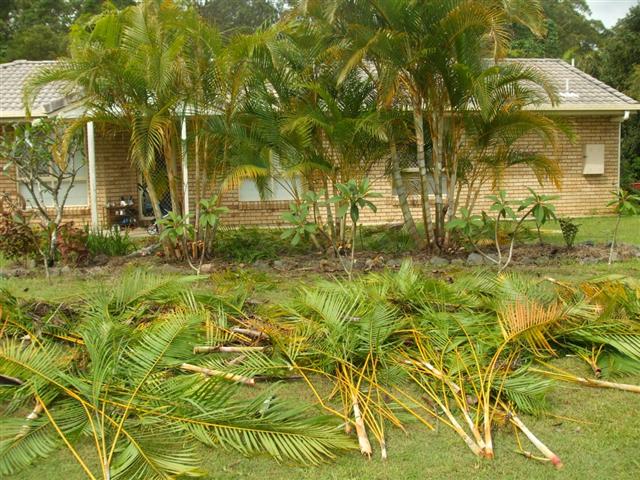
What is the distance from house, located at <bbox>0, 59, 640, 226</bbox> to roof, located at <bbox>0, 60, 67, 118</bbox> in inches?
0.8

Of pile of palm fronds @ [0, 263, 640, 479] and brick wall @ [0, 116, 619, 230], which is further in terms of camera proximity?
brick wall @ [0, 116, 619, 230]

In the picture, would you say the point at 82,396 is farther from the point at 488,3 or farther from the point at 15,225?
the point at 488,3

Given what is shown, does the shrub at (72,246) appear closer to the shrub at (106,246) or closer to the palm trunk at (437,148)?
the shrub at (106,246)

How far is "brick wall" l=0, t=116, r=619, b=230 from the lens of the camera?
16.2 m

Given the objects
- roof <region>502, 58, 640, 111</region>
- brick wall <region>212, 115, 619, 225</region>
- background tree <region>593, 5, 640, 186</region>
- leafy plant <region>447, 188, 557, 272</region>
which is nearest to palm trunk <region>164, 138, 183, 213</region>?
leafy plant <region>447, 188, 557, 272</region>

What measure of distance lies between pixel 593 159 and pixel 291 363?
15.0 metres

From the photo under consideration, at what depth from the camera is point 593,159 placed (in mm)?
17828

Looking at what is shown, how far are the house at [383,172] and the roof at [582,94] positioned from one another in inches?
0.9

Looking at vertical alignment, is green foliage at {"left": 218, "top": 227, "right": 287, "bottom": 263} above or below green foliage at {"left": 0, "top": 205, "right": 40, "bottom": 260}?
below

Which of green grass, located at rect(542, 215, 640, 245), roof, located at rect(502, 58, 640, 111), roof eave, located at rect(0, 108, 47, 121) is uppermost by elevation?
roof, located at rect(502, 58, 640, 111)

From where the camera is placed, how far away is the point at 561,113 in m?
16.9

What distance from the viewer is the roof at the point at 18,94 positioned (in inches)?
601

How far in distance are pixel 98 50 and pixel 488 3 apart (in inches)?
202

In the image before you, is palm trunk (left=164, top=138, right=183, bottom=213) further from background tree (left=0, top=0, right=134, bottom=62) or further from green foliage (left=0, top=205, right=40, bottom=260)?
background tree (left=0, top=0, right=134, bottom=62)
